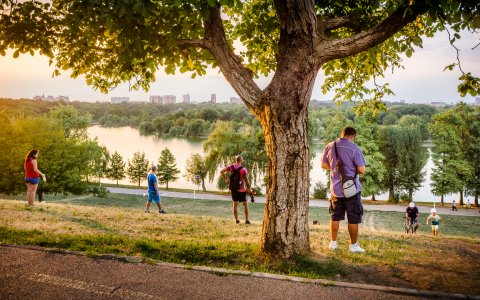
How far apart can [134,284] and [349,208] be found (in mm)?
3588

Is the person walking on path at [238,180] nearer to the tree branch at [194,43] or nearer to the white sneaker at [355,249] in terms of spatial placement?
the white sneaker at [355,249]

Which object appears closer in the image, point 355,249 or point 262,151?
point 355,249

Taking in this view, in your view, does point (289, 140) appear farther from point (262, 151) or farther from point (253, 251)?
point (262, 151)

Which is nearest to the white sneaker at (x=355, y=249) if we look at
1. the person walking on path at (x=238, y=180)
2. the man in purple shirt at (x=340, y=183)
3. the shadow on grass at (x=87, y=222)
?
the man in purple shirt at (x=340, y=183)

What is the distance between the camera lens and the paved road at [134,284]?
13.4ft

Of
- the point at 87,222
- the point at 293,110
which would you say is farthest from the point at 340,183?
the point at 87,222

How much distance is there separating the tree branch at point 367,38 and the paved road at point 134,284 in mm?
3487

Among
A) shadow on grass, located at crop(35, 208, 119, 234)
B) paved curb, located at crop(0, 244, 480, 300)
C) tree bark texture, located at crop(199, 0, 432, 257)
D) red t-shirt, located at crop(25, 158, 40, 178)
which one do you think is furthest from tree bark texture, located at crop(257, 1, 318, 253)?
red t-shirt, located at crop(25, 158, 40, 178)

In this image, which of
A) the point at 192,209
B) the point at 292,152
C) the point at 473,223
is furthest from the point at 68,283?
the point at 473,223

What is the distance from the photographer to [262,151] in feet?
160

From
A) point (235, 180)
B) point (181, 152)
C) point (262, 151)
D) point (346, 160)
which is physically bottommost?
point (235, 180)

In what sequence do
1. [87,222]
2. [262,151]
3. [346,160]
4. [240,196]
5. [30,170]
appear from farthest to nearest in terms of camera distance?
[262,151] → [30,170] → [240,196] → [87,222] → [346,160]

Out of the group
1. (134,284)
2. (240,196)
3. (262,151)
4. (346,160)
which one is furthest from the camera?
(262,151)

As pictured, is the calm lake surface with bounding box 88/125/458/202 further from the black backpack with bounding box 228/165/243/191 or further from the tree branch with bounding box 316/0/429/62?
the tree branch with bounding box 316/0/429/62
